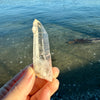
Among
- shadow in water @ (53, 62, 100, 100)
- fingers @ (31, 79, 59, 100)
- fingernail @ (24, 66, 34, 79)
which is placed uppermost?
fingernail @ (24, 66, 34, 79)

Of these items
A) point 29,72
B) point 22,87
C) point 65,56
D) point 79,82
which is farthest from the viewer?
point 65,56

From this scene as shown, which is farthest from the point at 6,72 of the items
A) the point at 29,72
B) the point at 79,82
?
the point at 79,82

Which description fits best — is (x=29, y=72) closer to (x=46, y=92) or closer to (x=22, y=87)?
(x=22, y=87)

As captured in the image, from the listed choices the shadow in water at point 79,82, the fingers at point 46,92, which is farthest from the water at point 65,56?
the fingers at point 46,92

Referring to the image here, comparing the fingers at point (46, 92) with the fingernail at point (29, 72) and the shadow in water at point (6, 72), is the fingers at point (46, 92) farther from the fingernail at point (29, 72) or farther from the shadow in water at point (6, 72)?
the shadow in water at point (6, 72)

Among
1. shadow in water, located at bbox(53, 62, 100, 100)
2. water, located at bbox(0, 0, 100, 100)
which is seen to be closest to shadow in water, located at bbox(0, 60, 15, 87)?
water, located at bbox(0, 0, 100, 100)

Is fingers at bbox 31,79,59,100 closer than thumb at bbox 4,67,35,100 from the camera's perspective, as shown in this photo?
No

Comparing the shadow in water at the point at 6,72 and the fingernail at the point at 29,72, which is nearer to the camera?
the fingernail at the point at 29,72

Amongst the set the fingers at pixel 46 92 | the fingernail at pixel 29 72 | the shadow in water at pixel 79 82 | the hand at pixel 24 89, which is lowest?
the shadow in water at pixel 79 82

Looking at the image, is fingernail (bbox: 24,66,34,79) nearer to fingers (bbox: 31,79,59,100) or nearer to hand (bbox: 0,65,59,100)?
hand (bbox: 0,65,59,100)

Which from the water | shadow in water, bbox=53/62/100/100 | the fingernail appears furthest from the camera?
the water
